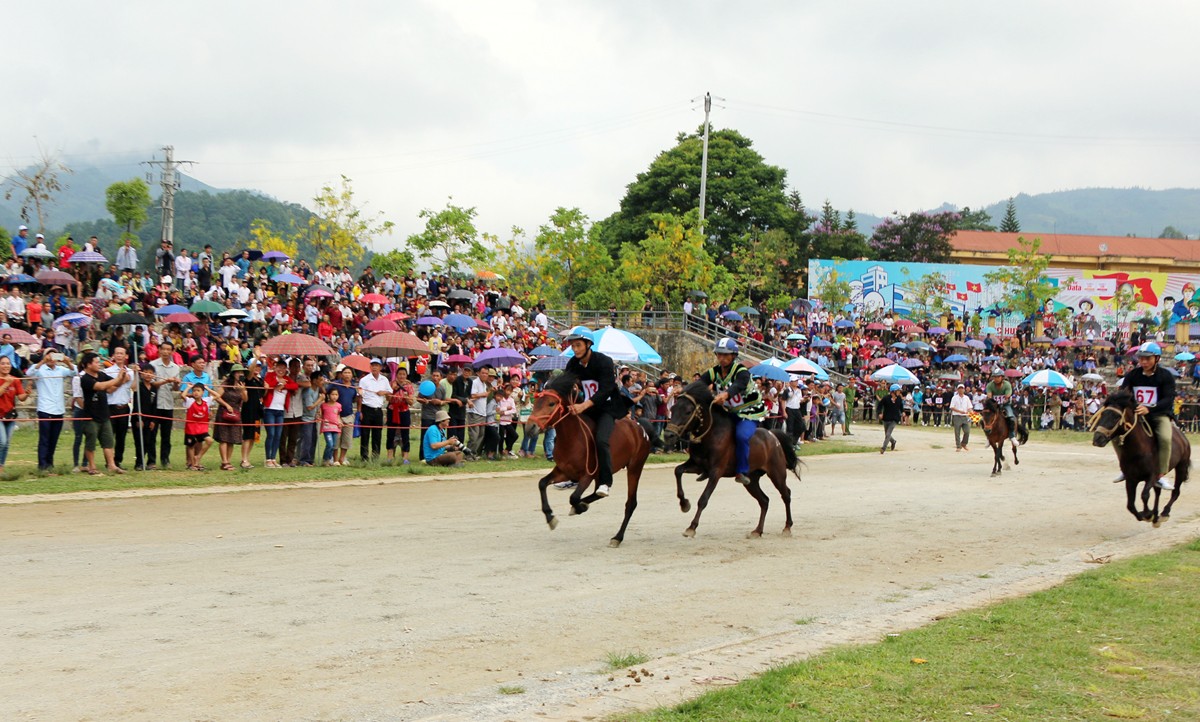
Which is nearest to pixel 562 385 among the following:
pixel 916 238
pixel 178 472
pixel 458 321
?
pixel 178 472

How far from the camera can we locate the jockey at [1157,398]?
16.0m

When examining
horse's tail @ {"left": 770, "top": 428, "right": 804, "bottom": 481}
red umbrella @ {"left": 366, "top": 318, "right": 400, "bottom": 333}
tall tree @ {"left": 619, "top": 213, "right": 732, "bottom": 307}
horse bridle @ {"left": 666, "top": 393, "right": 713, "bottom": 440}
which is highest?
tall tree @ {"left": 619, "top": 213, "right": 732, "bottom": 307}

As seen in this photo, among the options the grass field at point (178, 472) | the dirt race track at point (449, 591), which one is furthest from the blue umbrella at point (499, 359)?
the dirt race track at point (449, 591)

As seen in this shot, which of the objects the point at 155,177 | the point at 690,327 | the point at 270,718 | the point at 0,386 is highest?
the point at 155,177

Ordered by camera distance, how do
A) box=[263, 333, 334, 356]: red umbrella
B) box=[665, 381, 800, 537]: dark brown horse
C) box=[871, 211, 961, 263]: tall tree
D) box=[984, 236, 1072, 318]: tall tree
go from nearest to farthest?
box=[665, 381, 800, 537]: dark brown horse → box=[263, 333, 334, 356]: red umbrella → box=[984, 236, 1072, 318]: tall tree → box=[871, 211, 961, 263]: tall tree

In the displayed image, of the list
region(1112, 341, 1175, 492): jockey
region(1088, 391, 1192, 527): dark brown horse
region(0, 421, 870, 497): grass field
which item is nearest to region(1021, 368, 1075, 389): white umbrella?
region(0, 421, 870, 497): grass field

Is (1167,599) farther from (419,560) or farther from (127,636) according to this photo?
(127,636)

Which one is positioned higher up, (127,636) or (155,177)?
(155,177)

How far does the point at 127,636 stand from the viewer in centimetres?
782

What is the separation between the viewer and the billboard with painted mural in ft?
227

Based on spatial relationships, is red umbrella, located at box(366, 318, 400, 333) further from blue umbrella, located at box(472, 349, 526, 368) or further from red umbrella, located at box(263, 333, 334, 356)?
red umbrella, located at box(263, 333, 334, 356)

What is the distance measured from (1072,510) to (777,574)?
9501 millimetres

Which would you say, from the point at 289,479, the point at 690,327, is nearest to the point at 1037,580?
the point at 289,479

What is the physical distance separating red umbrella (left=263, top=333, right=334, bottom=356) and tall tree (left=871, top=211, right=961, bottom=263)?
7322 centimetres
